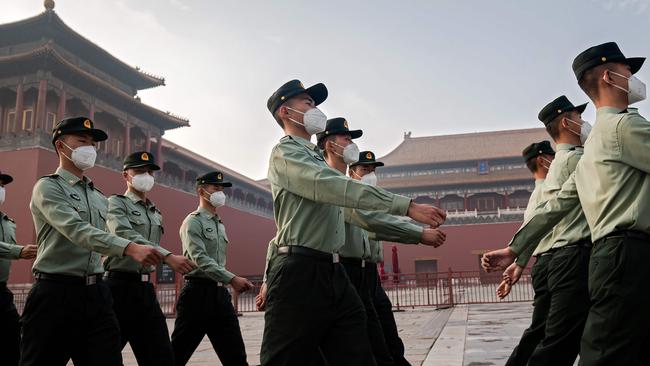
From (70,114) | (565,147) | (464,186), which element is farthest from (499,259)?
(464,186)

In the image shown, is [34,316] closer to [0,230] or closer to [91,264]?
[91,264]

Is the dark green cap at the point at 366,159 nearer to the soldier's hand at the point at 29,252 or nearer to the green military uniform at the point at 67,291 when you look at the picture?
the green military uniform at the point at 67,291

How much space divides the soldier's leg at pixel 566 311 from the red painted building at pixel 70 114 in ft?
49.1

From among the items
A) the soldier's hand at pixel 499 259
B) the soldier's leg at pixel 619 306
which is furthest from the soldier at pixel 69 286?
the soldier's leg at pixel 619 306

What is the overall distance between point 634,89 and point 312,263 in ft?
5.27

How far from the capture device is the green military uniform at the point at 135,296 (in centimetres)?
350

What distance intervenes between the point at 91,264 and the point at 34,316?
1.22ft

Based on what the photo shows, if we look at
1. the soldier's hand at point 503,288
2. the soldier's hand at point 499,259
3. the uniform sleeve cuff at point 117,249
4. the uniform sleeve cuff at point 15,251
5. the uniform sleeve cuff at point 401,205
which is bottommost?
the soldier's hand at point 503,288

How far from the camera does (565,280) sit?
3.10 meters

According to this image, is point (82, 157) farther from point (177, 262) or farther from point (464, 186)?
point (464, 186)

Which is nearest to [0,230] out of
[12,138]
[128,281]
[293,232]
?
[128,281]

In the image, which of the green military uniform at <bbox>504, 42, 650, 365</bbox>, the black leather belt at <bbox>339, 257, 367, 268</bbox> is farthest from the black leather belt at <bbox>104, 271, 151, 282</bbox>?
the green military uniform at <bbox>504, 42, 650, 365</bbox>

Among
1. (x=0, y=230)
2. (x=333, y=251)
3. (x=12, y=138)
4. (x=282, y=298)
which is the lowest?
(x=282, y=298)

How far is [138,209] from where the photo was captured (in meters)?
4.25
